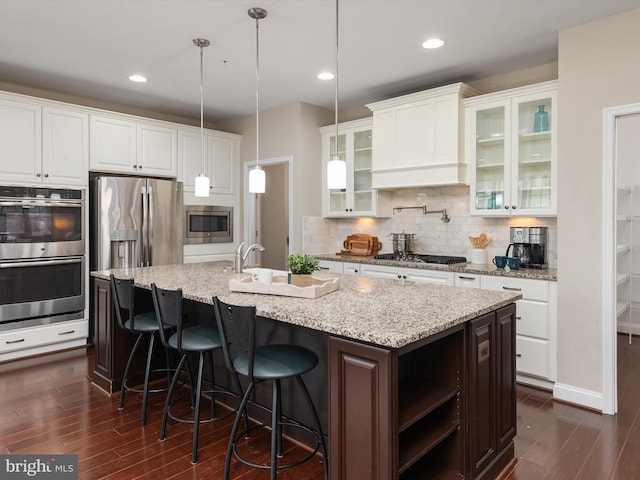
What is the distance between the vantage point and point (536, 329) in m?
3.41

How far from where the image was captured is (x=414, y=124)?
14.1ft

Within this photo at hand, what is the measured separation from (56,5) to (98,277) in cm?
194

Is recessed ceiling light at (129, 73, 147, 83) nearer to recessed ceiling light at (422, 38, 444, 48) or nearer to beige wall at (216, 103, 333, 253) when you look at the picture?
beige wall at (216, 103, 333, 253)

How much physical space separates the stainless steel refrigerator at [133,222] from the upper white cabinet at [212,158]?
0.37m

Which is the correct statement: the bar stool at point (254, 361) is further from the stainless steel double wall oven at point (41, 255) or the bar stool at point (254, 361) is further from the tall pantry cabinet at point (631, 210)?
the tall pantry cabinet at point (631, 210)

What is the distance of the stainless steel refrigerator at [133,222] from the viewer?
4.46 m

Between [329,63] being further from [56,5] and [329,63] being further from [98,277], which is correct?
[98,277]

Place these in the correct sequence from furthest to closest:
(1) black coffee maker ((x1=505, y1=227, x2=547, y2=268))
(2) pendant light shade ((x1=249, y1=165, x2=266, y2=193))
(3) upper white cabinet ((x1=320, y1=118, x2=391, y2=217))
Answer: (3) upper white cabinet ((x1=320, y1=118, x2=391, y2=217)), (1) black coffee maker ((x1=505, y1=227, x2=547, y2=268)), (2) pendant light shade ((x1=249, y1=165, x2=266, y2=193))

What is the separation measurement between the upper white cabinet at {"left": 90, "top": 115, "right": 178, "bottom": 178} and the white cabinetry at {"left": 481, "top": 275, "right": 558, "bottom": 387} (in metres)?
3.92


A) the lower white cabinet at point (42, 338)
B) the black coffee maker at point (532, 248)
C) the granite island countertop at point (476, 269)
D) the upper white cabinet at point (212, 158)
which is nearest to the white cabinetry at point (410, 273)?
the granite island countertop at point (476, 269)

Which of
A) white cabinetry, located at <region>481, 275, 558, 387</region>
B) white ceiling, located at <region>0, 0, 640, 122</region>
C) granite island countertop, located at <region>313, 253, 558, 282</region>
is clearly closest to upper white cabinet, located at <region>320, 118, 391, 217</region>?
white ceiling, located at <region>0, 0, 640, 122</region>

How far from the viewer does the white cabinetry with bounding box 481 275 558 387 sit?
333cm

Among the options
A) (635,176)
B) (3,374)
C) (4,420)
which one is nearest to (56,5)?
(4,420)

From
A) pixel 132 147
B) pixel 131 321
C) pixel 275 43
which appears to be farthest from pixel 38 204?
pixel 275 43
